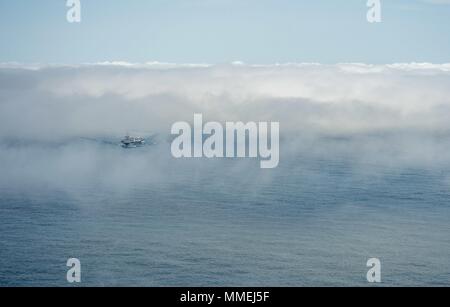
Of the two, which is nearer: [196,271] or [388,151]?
[196,271]

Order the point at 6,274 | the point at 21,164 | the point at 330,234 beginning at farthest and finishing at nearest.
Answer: the point at 21,164, the point at 330,234, the point at 6,274

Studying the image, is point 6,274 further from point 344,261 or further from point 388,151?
point 388,151

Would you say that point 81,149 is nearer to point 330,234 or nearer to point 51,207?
point 51,207
